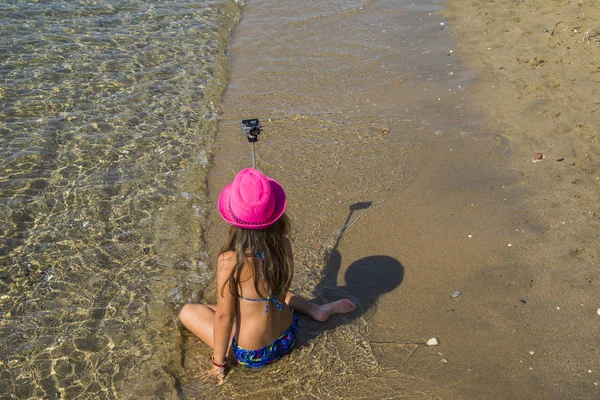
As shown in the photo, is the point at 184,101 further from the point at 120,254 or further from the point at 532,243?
the point at 532,243

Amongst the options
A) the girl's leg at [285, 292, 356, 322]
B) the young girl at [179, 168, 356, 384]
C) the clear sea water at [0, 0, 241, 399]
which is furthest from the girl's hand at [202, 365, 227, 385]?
the girl's leg at [285, 292, 356, 322]

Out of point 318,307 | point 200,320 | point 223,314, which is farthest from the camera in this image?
point 318,307

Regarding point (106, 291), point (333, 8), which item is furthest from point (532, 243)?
point (333, 8)

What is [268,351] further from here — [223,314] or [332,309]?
[332,309]

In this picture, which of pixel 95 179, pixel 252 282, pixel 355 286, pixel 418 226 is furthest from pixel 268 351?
pixel 95 179

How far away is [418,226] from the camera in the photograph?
441 cm

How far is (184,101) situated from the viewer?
6660 mm

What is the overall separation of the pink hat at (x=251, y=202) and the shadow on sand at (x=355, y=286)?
996 millimetres

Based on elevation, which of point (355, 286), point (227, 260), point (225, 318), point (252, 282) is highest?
point (227, 260)

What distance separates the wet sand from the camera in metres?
3.26

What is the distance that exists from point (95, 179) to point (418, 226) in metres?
2.83

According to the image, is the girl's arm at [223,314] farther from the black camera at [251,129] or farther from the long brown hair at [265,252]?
the black camera at [251,129]

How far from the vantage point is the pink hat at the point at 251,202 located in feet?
9.32

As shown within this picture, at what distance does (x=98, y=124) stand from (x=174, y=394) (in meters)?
3.66
